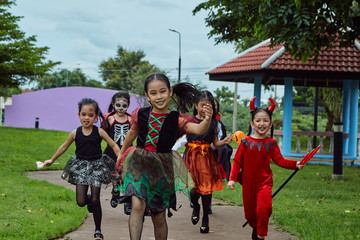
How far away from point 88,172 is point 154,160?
1482mm

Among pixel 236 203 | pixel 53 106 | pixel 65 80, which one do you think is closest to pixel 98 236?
pixel 236 203

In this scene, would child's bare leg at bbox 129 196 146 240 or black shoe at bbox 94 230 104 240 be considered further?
black shoe at bbox 94 230 104 240

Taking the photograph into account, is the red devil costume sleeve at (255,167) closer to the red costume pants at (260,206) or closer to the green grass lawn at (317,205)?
the red costume pants at (260,206)

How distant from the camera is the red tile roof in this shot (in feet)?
56.0

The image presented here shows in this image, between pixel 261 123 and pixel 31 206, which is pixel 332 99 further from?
pixel 261 123

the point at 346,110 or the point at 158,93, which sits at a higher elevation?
the point at 346,110

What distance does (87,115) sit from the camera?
621 centimetres

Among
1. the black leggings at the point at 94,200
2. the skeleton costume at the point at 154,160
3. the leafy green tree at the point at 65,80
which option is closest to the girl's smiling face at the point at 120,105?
the black leggings at the point at 94,200

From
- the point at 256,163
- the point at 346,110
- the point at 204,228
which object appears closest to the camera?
the point at 256,163

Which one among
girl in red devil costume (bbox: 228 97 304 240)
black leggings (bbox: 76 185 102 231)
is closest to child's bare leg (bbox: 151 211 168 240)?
girl in red devil costume (bbox: 228 97 304 240)

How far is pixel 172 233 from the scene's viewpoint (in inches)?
249

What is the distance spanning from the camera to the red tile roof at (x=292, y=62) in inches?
672

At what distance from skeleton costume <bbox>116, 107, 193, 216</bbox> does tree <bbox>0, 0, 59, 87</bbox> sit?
2001cm

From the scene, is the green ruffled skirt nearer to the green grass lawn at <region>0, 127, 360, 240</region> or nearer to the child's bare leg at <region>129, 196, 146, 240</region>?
the child's bare leg at <region>129, 196, 146, 240</region>
